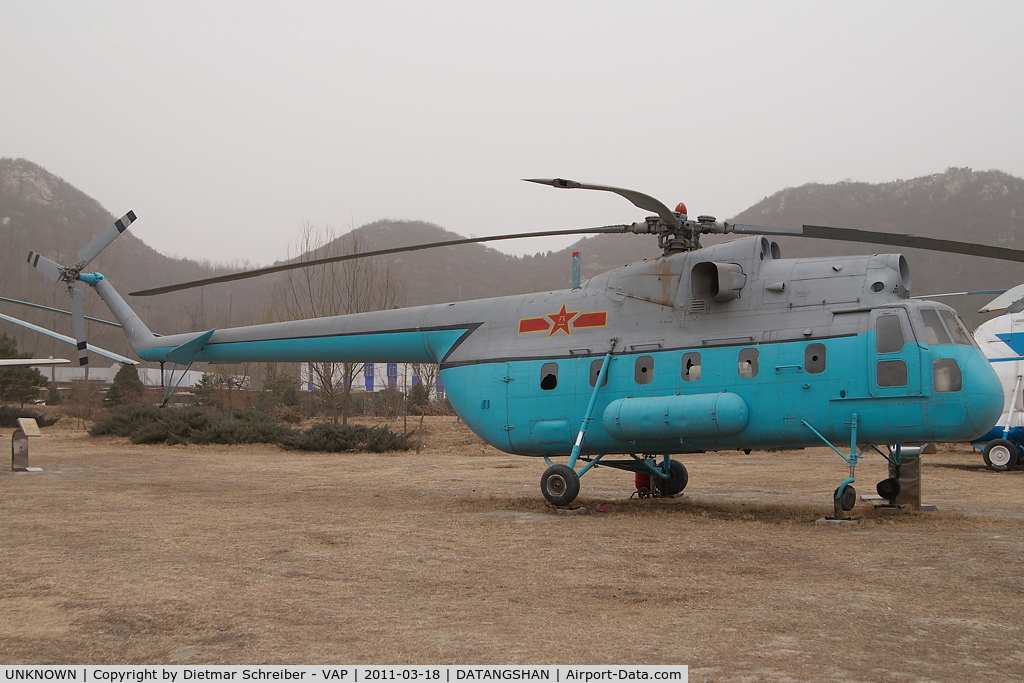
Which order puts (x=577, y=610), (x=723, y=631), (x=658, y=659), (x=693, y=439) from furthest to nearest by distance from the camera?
(x=693, y=439)
(x=577, y=610)
(x=723, y=631)
(x=658, y=659)

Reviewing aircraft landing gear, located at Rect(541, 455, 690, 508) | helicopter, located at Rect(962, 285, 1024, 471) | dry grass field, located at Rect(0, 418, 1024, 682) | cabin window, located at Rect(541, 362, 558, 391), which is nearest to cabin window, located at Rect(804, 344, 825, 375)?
dry grass field, located at Rect(0, 418, 1024, 682)

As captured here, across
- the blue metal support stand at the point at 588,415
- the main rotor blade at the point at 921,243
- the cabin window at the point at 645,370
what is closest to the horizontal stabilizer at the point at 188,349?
the blue metal support stand at the point at 588,415

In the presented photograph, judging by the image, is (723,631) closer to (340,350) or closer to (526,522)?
(526,522)

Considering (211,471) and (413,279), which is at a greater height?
(413,279)

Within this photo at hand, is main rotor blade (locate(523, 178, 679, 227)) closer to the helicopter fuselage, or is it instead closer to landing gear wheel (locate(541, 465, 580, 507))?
the helicopter fuselage

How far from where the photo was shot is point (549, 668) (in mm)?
4172

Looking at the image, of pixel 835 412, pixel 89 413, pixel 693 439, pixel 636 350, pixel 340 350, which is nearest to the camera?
pixel 835 412

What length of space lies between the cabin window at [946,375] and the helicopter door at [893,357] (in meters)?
0.18

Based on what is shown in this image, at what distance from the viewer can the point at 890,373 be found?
9438 mm

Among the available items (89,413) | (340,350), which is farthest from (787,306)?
(89,413)

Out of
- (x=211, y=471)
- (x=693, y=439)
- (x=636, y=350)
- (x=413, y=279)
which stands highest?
(x=413, y=279)

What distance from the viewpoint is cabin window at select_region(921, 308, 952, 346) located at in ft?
30.8

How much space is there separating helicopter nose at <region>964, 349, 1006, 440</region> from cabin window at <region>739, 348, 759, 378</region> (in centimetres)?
239

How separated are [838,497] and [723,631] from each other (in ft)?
17.7
